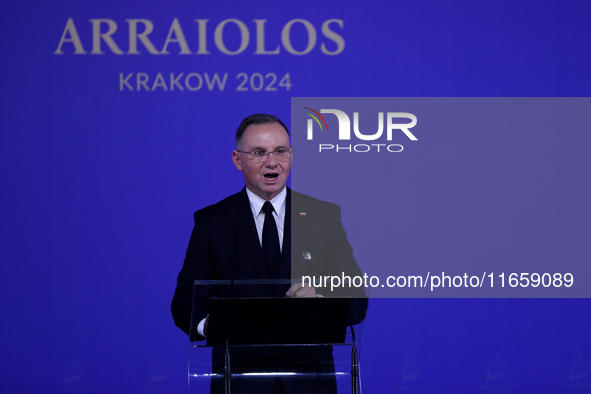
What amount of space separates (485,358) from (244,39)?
272 cm

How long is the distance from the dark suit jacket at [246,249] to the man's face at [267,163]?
0.10 metres

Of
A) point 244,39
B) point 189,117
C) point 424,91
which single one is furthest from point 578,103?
point 189,117

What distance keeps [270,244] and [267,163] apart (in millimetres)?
399

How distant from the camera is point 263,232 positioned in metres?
2.80

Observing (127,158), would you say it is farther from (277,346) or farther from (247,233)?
(277,346)

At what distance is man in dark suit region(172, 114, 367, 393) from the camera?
8.79 feet

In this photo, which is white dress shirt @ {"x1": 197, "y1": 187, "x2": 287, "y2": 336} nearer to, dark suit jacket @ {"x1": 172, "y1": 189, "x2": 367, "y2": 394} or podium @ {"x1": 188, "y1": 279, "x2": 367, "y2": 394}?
dark suit jacket @ {"x1": 172, "y1": 189, "x2": 367, "y2": 394}

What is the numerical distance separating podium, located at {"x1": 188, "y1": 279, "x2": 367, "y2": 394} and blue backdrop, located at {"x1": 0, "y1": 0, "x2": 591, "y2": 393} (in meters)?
1.88

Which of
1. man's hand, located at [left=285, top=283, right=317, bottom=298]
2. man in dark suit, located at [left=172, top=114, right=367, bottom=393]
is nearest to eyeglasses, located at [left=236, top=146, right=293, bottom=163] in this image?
man in dark suit, located at [left=172, top=114, right=367, bottom=393]

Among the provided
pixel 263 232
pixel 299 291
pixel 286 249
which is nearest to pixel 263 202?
pixel 263 232

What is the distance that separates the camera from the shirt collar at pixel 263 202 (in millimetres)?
2877

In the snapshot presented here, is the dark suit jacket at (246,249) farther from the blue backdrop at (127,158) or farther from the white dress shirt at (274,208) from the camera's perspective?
the blue backdrop at (127,158)

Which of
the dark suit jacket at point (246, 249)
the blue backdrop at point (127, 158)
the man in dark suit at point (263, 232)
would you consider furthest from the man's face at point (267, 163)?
the blue backdrop at point (127, 158)

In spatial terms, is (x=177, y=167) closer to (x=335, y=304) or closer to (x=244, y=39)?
Result: (x=244, y=39)
